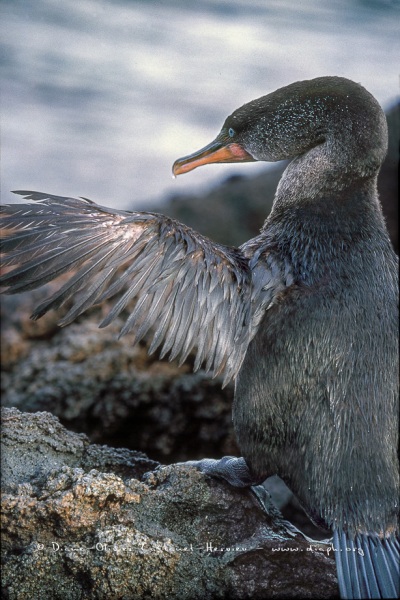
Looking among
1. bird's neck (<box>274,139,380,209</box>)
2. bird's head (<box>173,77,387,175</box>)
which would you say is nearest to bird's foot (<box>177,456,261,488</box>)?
bird's neck (<box>274,139,380,209</box>)

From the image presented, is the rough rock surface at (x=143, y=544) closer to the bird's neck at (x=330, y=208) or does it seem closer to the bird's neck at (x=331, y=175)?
the bird's neck at (x=330, y=208)

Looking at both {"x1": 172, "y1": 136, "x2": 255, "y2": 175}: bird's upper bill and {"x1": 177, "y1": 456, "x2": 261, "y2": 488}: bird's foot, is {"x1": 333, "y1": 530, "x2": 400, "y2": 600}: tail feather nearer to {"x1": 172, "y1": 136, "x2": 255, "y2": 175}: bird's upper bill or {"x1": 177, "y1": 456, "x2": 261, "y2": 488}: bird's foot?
{"x1": 177, "y1": 456, "x2": 261, "y2": 488}: bird's foot

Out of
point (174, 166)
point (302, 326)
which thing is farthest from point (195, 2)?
point (302, 326)

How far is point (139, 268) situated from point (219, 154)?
636 millimetres

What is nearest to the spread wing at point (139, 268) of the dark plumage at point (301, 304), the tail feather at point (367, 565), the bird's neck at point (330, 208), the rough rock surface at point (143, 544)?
the dark plumage at point (301, 304)

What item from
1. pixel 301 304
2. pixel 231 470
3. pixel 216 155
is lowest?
pixel 231 470

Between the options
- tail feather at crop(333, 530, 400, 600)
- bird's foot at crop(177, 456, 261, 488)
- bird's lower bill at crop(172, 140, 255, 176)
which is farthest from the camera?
bird's lower bill at crop(172, 140, 255, 176)

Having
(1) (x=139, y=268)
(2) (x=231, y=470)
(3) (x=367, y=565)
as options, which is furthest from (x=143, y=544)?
(1) (x=139, y=268)

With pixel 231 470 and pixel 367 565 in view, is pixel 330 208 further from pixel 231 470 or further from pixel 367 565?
pixel 367 565

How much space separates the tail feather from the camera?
196 centimetres

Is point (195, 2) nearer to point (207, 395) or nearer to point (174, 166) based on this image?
point (174, 166)

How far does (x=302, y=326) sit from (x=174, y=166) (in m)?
0.72

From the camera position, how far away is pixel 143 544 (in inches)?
81.9

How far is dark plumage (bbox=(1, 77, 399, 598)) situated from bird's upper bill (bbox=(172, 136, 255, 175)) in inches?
11.9
